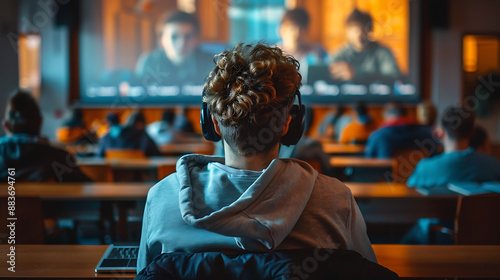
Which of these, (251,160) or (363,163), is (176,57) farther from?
(251,160)

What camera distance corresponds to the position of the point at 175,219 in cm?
106

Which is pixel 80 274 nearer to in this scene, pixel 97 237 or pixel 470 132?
pixel 470 132

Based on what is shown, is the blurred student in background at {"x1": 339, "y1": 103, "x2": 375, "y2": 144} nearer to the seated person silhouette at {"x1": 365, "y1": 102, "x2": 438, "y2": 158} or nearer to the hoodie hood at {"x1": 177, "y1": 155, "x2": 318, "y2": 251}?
the seated person silhouette at {"x1": 365, "y1": 102, "x2": 438, "y2": 158}

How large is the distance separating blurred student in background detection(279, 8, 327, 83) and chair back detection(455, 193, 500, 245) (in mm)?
6490

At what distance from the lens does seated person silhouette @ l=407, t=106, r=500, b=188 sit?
248cm

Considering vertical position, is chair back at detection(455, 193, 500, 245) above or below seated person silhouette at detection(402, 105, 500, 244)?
below

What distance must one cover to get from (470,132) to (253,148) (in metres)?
1.89

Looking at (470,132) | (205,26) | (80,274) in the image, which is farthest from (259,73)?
(205,26)

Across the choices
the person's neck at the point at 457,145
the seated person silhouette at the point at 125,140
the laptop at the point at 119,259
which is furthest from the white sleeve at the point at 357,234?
the seated person silhouette at the point at 125,140

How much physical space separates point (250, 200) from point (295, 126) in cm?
33

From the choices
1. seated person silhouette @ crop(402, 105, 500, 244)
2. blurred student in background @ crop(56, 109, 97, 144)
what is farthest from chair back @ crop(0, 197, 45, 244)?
blurred student in background @ crop(56, 109, 97, 144)

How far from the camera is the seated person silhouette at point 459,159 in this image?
8.13ft

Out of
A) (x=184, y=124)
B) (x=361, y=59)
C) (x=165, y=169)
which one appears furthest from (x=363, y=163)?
(x=361, y=59)

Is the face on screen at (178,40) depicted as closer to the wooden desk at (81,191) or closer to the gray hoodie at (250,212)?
the wooden desk at (81,191)
